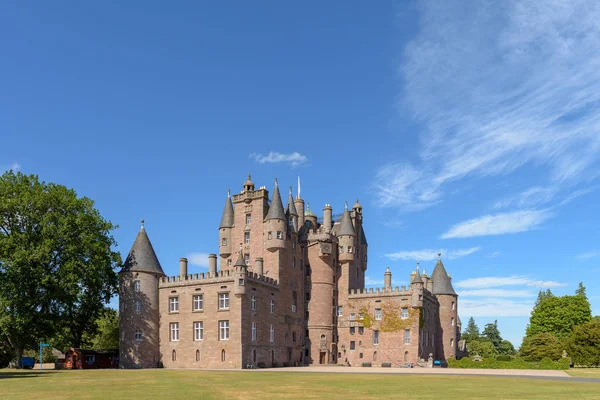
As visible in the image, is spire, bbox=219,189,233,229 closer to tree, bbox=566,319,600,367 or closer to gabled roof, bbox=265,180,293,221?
gabled roof, bbox=265,180,293,221

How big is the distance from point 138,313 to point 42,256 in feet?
42.0

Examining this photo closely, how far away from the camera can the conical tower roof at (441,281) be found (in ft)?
268

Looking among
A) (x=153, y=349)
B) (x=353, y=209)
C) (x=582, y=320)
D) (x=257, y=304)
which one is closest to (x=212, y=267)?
(x=257, y=304)

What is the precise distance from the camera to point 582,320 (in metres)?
91.3

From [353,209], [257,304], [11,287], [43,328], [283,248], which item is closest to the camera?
[11,287]

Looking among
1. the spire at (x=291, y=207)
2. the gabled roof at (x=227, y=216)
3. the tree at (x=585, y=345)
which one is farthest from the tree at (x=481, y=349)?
the gabled roof at (x=227, y=216)

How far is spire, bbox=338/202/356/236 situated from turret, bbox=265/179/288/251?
11.0m

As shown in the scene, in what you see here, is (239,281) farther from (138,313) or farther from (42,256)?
(42,256)

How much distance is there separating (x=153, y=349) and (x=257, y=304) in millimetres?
13129

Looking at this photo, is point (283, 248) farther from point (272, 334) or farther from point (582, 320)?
point (582, 320)

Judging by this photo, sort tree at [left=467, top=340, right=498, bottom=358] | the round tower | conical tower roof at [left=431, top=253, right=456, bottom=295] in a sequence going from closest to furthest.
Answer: the round tower < conical tower roof at [left=431, top=253, right=456, bottom=295] < tree at [left=467, top=340, right=498, bottom=358]

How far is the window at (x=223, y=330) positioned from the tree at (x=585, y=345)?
137 ft

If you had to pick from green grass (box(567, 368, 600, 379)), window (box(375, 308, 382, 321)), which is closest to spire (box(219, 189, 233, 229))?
window (box(375, 308, 382, 321))

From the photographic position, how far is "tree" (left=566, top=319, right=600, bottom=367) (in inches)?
2656
